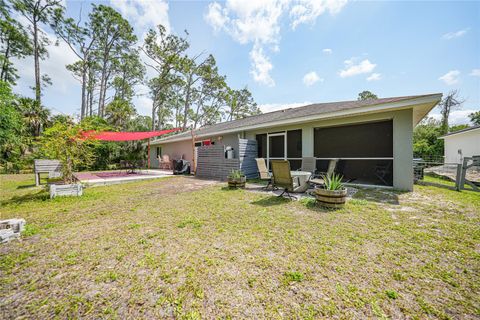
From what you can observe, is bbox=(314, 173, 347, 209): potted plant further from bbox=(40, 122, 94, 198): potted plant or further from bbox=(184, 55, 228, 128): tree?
bbox=(184, 55, 228, 128): tree

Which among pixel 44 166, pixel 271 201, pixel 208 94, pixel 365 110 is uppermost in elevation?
pixel 208 94

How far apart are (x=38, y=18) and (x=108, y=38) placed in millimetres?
5610

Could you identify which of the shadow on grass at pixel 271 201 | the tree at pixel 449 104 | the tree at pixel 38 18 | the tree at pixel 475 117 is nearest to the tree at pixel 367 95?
the tree at pixel 449 104

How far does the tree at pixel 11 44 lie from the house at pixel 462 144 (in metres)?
39.8

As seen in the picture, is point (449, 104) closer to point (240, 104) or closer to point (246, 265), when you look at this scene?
point (240, 104)

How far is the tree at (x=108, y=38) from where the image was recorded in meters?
18.8

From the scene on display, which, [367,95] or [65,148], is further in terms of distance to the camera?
[367,95]

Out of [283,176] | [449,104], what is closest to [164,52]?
[283,176]

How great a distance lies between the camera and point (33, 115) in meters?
14.2

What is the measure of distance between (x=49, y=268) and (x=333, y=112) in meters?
7.88

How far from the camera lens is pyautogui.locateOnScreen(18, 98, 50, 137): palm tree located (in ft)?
45.6

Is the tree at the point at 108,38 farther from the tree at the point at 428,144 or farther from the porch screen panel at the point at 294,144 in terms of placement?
the tree at the point at 428,144

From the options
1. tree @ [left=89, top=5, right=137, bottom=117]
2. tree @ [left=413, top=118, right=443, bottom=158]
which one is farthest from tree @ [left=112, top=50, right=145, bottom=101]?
tree @ [left=413, top=118, right=443, bottom=158]

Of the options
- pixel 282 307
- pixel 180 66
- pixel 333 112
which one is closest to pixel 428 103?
pixel 333 112
